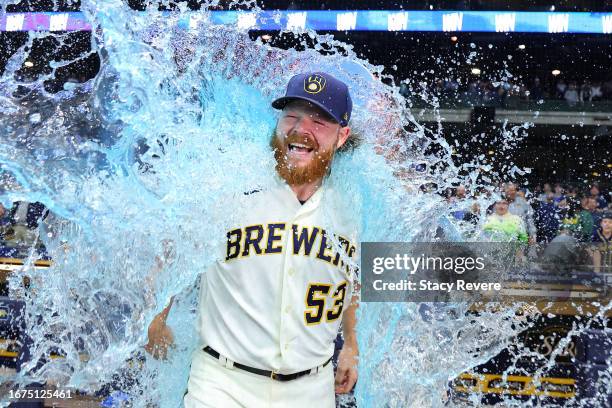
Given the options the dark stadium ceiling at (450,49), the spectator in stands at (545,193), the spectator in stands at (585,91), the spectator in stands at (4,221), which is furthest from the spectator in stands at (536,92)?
the spectator in stands at (4,221)

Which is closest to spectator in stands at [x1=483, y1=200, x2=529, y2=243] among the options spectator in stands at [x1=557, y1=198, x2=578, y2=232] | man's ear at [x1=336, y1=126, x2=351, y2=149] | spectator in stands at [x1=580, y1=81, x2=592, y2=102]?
spectator in stands at [x1=557, y1=198, x2=578, y2=232]

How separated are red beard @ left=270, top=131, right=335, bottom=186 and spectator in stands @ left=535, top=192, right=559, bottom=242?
153 inches

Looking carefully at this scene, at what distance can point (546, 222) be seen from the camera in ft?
19.6

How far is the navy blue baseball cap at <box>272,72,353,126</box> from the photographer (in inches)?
82.4

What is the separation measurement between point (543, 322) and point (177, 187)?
328 centimetres

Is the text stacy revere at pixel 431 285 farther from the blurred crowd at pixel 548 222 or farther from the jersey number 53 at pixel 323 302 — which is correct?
the blurred crowd at pixel 548 222

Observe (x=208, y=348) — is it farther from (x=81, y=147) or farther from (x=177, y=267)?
(x=81, y=147)

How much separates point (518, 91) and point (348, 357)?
34.0 ft

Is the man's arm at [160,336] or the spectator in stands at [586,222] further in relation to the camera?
the spectator in stands at [586,222]

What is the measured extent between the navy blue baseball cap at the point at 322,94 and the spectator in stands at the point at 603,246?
11.2 ft

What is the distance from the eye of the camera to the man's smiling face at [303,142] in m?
2.09

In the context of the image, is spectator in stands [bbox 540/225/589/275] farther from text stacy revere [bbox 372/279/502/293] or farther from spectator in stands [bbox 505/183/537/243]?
text stacy revere [bbox 372/279/502/293]

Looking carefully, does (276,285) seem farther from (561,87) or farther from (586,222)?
(561,87)

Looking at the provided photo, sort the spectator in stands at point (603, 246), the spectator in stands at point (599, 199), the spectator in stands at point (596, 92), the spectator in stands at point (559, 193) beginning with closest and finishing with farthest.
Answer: the spectator in stands at point (603, 246)
the spectator in stands at point (599, 199)
the spectator in stands at point (559, 193)
the spectator in stands at point (596, 92)
